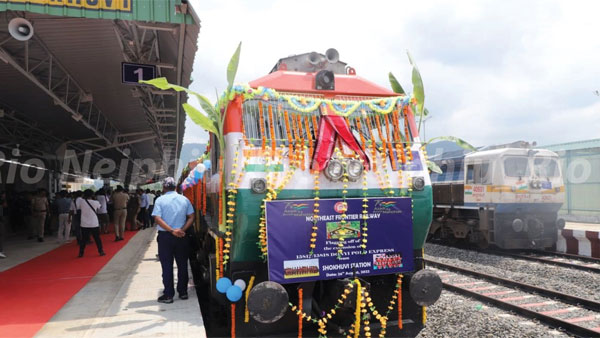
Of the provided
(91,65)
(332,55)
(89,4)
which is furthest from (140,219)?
(332,55)

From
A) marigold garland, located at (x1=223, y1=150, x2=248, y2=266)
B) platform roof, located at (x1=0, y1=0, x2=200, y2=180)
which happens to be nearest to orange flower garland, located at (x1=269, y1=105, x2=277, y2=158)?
marigold garland, located at (x1=223, y1=150, x2=248, y2=266)

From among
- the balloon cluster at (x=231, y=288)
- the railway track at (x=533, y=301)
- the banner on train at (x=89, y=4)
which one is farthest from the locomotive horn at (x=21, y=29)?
the railway track at (x=533, y=301)

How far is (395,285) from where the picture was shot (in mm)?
4734

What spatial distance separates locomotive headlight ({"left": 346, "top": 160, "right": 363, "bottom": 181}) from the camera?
4.49 m

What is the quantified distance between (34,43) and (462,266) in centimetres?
1038

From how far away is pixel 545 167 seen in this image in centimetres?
1190

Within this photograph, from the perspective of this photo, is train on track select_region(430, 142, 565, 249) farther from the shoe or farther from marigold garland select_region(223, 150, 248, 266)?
marigold garland select_region(223, 150, 248, 266)

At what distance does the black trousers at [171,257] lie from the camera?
5.49 metres

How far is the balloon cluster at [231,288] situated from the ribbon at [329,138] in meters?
1.40

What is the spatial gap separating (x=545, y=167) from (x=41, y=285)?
12.4 meters

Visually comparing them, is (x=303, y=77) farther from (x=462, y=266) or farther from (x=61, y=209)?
(x=61, y=209)

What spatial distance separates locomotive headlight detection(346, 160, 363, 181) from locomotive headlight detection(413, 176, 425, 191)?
0.67m

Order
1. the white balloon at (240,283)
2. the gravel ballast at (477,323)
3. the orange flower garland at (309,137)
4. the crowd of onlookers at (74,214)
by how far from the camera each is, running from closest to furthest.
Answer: the white balloon at (240,283)
the orange flower garland at (309,137)
the gravel ballast at (477,323)
the crowd of onlookers at (74,214)

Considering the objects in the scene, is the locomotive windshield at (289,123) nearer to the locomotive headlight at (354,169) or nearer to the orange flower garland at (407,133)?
the orange flower garland at (407,133)
